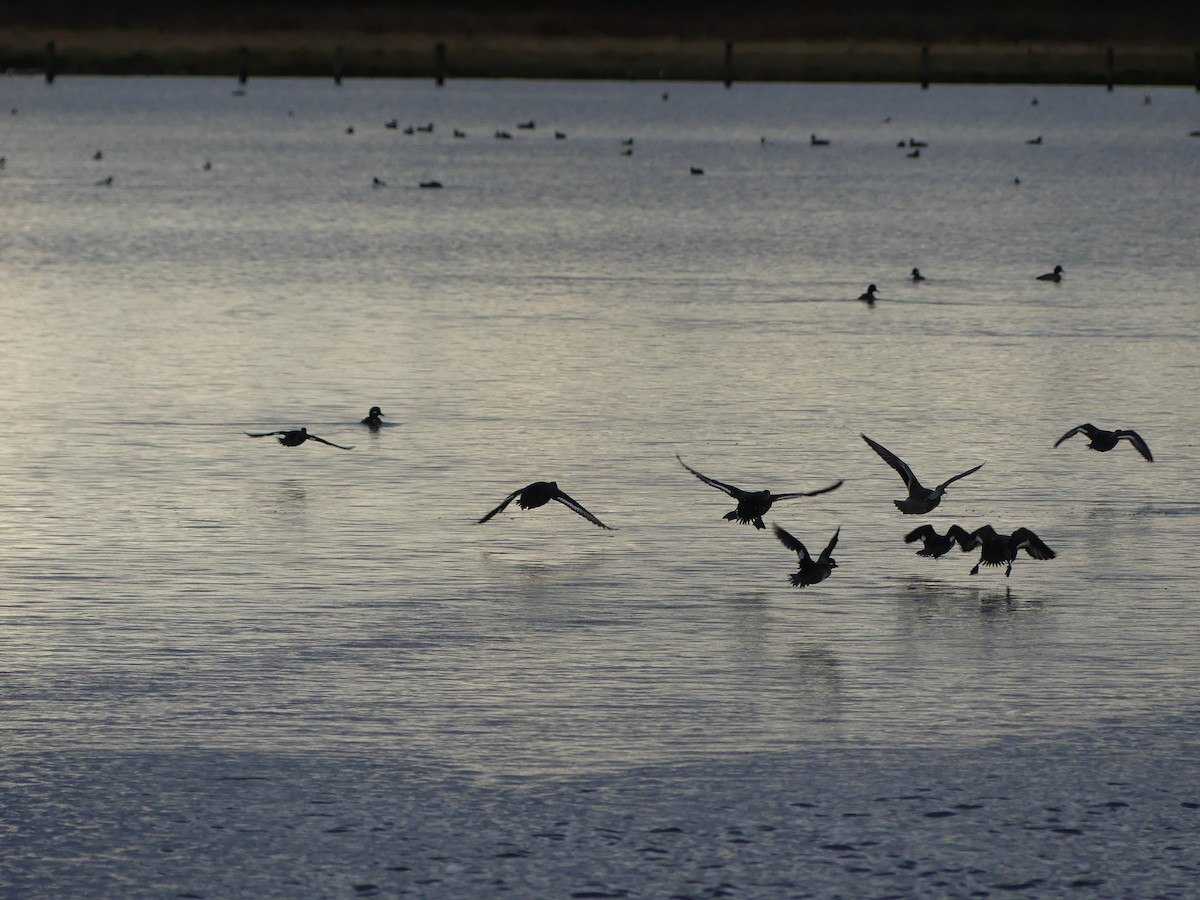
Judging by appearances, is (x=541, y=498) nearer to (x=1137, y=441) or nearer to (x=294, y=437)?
(x=294, y=437)

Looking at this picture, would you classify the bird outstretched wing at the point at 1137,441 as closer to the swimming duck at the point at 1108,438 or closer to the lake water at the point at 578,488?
the swimming duck at the point at 1108,438

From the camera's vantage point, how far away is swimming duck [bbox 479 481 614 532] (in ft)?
44.8

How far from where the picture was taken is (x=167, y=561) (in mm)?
13086

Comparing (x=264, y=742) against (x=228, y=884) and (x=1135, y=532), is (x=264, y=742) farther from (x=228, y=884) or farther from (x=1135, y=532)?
(x=1135, y=532)

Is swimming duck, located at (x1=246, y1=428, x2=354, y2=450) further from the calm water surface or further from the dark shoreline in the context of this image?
the dark shoreline

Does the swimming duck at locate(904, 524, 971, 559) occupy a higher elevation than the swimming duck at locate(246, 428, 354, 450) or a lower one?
lower

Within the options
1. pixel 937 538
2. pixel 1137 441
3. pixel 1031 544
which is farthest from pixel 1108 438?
pixel 1031 544

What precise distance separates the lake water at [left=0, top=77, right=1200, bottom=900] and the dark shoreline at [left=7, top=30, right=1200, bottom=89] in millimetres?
82046

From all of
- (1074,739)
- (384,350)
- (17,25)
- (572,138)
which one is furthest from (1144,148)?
(17,25)

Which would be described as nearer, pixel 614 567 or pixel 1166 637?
pixel 1166 637

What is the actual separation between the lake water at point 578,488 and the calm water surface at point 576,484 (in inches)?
1.9

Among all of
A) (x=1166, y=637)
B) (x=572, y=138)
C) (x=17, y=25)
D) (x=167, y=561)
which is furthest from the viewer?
(x=17, y=25)

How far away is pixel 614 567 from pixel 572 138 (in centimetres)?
6963

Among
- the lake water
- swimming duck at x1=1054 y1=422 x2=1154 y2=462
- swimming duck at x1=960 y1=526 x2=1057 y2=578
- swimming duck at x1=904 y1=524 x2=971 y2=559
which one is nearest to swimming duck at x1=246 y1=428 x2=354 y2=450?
the lake water
